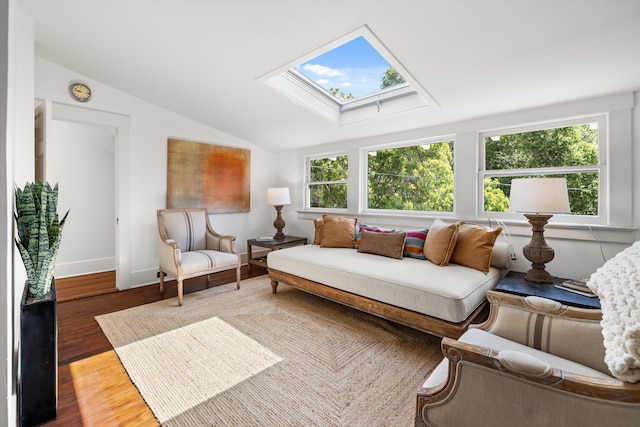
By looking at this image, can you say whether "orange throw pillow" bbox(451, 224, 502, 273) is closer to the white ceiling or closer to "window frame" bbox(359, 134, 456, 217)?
"window frame" bbox(359, 134, 456, 217)

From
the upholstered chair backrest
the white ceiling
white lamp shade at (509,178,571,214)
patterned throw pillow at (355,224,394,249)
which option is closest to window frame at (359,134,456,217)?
the white ceiling

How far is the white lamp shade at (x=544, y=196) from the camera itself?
2.01 m

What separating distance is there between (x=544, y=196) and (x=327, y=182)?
9.35ft

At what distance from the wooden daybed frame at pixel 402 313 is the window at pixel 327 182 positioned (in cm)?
176

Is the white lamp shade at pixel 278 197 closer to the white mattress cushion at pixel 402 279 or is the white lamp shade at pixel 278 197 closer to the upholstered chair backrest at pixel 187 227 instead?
the upholstered chair backrest at pixel 187 227

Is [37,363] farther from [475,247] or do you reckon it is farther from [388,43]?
[475,247]

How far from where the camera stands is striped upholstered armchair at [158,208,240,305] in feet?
9.92

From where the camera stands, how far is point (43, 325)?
143 cm

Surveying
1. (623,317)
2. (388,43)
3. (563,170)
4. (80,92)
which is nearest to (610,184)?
(563,170)

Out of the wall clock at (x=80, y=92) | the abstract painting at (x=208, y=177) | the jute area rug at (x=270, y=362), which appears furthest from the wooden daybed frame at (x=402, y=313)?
the wall clock at (x=80, y=92)

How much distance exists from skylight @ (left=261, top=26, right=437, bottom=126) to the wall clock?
6.82ft

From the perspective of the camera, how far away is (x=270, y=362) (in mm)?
1937

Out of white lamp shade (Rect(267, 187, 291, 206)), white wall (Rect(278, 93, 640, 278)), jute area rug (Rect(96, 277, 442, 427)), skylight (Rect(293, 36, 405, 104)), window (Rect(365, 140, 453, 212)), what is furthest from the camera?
white lamp shade (Rect(267, 187, 291, 206))

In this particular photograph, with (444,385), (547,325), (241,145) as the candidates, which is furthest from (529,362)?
(241,145)
